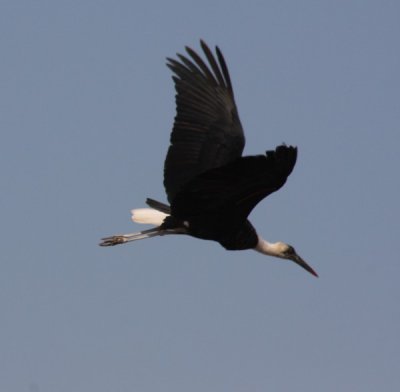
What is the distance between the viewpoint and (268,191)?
19.7m

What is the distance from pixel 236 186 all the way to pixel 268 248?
11.9ft

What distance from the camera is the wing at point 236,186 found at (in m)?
18.6

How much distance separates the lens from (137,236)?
869 inches

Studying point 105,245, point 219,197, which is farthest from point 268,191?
point 105,245

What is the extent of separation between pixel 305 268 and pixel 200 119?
146 inches

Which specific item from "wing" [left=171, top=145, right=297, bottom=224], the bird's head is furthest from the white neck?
"wing" [left=171, top=145, right=297, bottom=224]

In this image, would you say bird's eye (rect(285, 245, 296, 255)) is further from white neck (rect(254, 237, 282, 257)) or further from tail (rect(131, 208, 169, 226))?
tail (rect(131, 208, 169, 226))

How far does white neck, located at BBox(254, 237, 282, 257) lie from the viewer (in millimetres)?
22922

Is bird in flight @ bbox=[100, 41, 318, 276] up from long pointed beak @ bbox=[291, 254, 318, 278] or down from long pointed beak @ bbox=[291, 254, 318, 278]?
up

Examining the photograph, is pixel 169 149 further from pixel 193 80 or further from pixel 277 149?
pixel 277 149

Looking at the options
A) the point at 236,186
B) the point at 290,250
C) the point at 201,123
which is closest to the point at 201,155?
the point at 201,123

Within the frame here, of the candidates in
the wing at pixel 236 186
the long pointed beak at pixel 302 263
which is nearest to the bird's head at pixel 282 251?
the long pointed beak at pixel 302 263

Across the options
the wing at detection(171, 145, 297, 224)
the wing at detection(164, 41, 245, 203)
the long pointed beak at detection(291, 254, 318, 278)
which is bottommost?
the long pointed beak at detection(291, 254, 318, 278)

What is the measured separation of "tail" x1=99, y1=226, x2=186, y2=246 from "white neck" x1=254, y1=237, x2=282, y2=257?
1.76m
